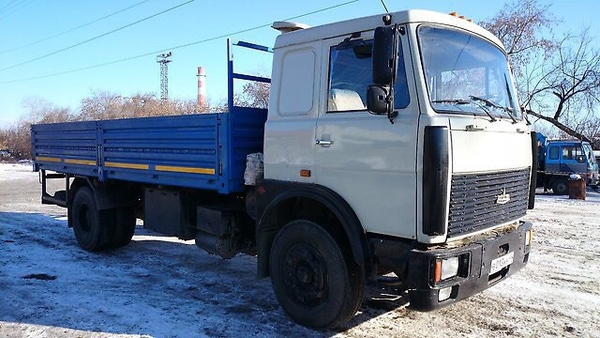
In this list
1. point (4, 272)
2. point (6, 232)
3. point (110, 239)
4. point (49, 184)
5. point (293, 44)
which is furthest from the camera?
point (49, 184)

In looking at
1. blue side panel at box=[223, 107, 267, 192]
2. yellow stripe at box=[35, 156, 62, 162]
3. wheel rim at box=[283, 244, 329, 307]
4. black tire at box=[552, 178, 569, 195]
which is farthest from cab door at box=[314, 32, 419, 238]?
black tire at box=[552, 178, 569, 195]

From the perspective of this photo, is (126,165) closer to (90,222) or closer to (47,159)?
(90,222)

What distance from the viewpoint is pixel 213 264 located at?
6.74 meters

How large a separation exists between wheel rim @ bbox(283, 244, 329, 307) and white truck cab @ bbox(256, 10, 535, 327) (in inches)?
0.5

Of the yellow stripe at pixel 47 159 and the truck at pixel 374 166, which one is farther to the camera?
the yellow stripe at pixel 47 159

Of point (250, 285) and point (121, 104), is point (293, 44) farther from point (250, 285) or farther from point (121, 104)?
point (121, 104)

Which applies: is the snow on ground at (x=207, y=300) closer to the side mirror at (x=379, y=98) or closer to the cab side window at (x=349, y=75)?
the side mirror at (x=379, y=98)

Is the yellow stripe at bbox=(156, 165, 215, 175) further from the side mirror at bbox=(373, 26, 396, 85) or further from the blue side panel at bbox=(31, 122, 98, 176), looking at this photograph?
the side mirror at bbox=(373, 26, 396, 85)

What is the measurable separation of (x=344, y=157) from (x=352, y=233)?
0.64 metres

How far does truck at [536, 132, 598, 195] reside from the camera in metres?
21.3

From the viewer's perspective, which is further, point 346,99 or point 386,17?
point 346,99

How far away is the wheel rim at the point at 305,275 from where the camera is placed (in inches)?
166

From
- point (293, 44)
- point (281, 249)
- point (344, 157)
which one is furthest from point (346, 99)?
point (281, 249)

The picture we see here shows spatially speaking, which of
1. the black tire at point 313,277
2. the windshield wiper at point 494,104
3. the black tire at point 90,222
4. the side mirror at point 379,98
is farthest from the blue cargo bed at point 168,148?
the windshield wiper at point 494,104
